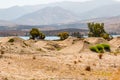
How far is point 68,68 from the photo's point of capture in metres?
33.4

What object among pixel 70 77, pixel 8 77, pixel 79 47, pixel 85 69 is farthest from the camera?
pixel 79 47

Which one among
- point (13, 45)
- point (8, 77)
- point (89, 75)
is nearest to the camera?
point (8, 77)

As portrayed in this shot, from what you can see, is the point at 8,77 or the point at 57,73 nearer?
the point at 8,77

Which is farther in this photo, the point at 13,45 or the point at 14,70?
the point at 13,45

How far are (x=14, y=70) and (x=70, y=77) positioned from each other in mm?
5079

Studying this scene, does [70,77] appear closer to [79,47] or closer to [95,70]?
[95,70]

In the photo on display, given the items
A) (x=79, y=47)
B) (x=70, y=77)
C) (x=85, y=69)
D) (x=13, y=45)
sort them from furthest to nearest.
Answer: (x=79, y=47) → (x=13, y=45) → (x=85, y=69) → (x=70, y=77)

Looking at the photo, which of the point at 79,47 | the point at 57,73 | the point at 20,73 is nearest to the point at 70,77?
the point at 57,73

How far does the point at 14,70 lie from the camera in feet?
95.2

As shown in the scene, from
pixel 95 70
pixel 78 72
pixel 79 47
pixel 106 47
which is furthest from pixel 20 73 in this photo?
pixel 106 47

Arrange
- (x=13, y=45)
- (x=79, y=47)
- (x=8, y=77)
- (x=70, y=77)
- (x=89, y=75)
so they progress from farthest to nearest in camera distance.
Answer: (x=79, y=47) → (x=13, y=45) → (x=89, y=75) → (x=70, y=77) → (x=8, y=77)

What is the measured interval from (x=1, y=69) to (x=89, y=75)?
777 centimetres

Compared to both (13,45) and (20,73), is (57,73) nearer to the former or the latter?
(20,73)

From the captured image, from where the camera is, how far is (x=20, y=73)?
27.8 m
